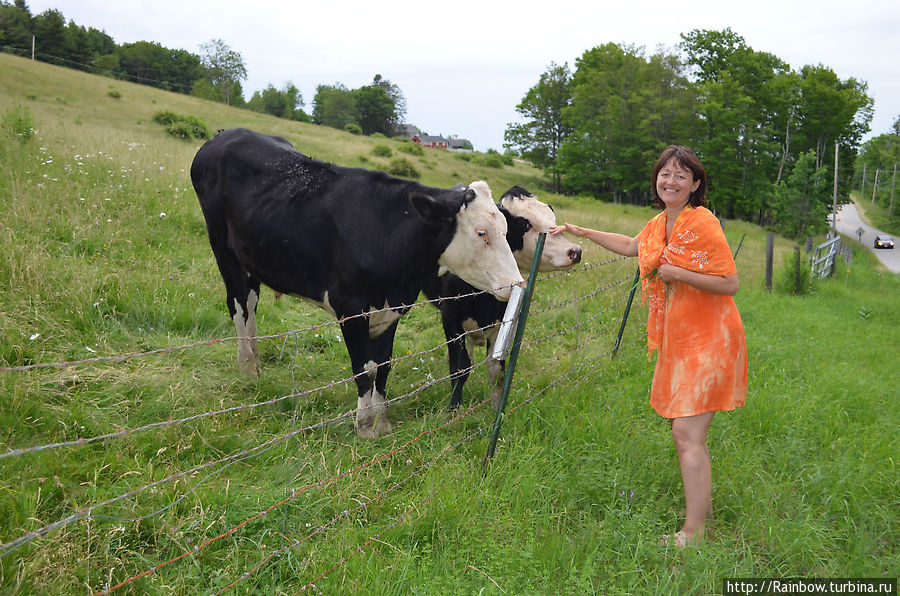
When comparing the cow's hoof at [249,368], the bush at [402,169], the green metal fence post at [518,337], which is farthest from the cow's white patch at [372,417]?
the bush at [402,169]

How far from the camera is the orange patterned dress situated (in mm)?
2779

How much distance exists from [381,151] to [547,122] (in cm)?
2484

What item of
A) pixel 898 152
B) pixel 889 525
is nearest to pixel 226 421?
pixel 889 525

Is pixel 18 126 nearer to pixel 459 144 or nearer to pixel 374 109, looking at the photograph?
pixel 374 109

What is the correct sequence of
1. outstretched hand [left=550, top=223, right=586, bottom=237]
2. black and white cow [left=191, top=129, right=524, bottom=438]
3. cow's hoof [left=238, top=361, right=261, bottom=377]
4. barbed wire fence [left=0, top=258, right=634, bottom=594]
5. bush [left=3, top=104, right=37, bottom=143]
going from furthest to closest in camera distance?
bush [left=3, top=104, right=37, bottom=143] → cow's hoof [left=238, top=361, right=261, bottom=377] → black and white cow [left=191, top=129, right=524, bottom=438] → outstretched hand [left=550, top=223, right=586, bottom=237] → barbed wire fence [left=0, top=258, right=634, bottom=594]

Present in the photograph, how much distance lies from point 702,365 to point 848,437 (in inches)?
97.6

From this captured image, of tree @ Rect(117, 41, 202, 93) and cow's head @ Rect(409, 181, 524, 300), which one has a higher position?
tree @ Rect(117, 41, 202, 93)

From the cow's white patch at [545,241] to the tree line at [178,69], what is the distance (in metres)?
54.7

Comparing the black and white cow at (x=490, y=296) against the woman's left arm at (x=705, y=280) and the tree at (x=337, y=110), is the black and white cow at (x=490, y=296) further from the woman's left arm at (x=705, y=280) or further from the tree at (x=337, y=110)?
the tree at (x=337, y=110)

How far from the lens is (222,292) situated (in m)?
6.26

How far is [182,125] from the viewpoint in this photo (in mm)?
24031

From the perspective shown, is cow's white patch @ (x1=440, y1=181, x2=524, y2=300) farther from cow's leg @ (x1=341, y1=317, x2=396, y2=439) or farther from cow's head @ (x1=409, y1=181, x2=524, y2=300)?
cow's leg @ (x1=341, y1=317, x2=396, y2=439)

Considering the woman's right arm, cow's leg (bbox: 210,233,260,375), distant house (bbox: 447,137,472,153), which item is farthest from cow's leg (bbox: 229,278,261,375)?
distant house (bbox: 447,137,472,153)

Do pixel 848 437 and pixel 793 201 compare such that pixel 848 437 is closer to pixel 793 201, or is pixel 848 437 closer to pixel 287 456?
pixel 287 456
